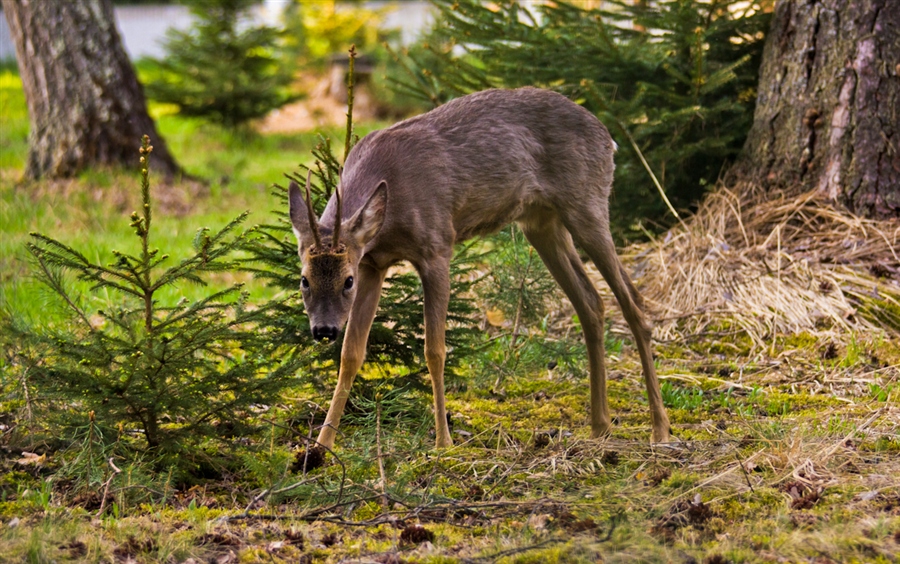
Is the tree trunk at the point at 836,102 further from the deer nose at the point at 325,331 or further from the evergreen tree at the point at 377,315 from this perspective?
the deer nose at the point at 325,331

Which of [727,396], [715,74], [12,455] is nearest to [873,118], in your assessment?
[715,74]

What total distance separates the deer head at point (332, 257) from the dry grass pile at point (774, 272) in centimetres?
313

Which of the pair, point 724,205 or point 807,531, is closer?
point 807,531

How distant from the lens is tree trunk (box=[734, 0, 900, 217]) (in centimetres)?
689

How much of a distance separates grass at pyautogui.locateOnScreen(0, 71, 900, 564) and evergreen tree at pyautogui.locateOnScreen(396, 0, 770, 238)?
1.66 metres

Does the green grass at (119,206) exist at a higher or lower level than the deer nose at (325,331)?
lower

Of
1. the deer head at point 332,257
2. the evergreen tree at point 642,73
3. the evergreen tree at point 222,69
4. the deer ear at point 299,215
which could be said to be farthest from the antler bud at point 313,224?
the evergreen tree at point 222,69

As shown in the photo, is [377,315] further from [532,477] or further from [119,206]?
[119,206]

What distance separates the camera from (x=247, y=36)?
607 inches

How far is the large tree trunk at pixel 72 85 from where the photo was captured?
33.3 ft

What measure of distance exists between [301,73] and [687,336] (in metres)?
15.2

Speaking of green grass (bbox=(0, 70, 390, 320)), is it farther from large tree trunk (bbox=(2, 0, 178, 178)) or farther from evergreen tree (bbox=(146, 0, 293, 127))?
evergreen tree (bbox=(146, 0, 293, 127))

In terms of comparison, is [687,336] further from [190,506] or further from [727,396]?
[190,506]

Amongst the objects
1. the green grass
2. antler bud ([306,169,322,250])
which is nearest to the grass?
antler bud ([306,169,322,250])
